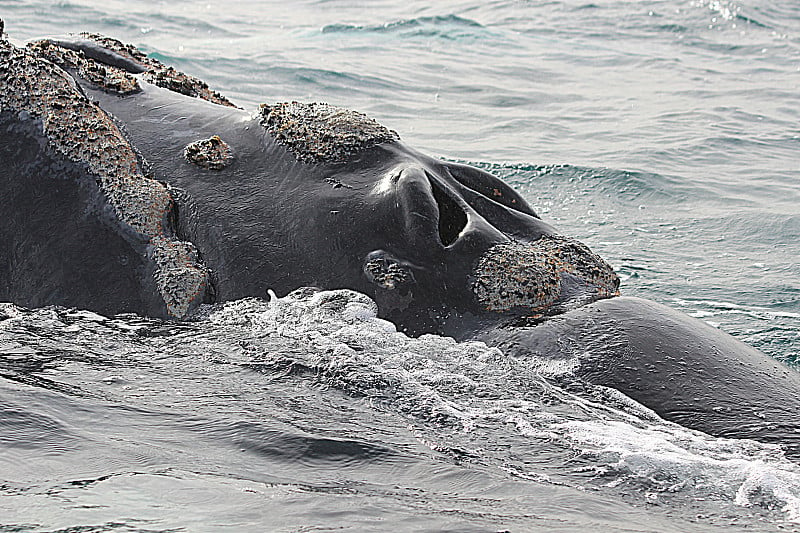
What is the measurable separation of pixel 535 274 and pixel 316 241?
0.83m

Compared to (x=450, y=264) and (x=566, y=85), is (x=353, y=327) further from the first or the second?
(x=566, y=85)

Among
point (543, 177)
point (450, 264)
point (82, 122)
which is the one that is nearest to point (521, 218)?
point (450, 264)

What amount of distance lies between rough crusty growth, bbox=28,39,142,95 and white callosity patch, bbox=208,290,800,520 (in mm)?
1370

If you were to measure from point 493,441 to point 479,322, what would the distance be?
73 centimetres

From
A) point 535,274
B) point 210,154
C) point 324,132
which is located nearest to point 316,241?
point 324,132

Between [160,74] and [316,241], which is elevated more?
[160,74]

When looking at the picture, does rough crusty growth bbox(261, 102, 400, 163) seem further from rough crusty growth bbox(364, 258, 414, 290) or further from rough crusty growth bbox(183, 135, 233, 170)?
rough crusty growth bbox(364, 258, 414, 290)

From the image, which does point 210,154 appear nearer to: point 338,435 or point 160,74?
point 160,74

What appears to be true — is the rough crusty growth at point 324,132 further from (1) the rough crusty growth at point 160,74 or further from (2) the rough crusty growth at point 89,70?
(1) the rough crusty growth at point 160,74

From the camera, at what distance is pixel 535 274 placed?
13.0ft

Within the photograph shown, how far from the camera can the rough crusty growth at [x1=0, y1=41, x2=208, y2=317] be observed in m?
3.99

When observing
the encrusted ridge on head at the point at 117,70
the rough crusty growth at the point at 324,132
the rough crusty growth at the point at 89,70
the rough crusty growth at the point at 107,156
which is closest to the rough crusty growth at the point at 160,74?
the encrusted ridge on head at the point at 117,70

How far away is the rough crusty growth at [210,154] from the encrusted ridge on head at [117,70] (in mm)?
603

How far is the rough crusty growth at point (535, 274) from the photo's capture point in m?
3.86
